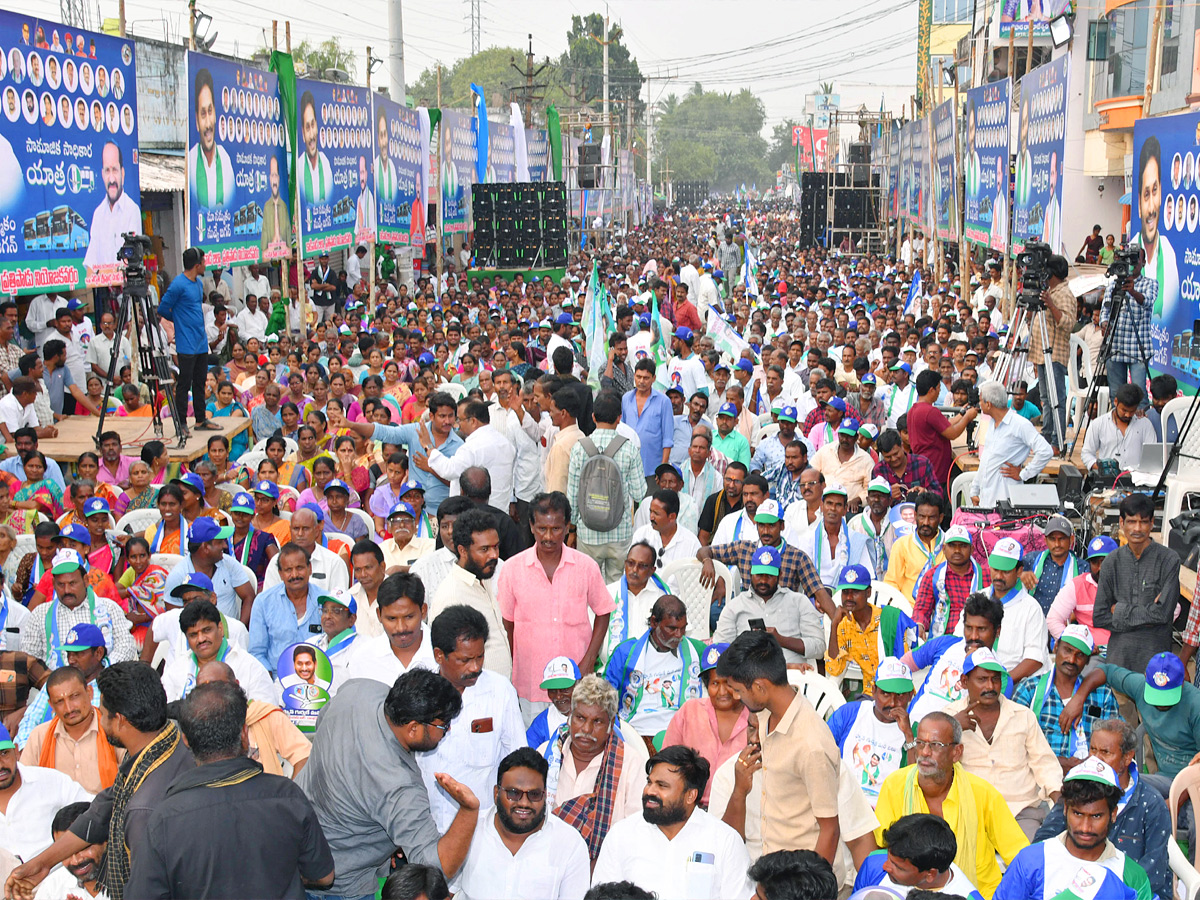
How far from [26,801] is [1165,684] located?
456 centimetres

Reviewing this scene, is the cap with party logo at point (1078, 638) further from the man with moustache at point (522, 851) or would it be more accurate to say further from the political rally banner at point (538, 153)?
the political rally banner at point (538, 153)

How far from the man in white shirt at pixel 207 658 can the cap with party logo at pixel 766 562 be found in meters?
2.23

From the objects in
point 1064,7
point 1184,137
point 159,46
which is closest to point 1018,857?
point 1184,137

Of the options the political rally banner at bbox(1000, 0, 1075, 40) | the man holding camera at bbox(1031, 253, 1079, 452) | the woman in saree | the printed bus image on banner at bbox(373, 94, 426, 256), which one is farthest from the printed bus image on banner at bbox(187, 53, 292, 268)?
the political rally banner at bbox(1000, 0, 1075, 40)

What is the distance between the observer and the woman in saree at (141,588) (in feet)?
21.9

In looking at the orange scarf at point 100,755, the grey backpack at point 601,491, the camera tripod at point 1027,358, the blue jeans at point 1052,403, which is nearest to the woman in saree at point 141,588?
the orange scarf at point 100,755

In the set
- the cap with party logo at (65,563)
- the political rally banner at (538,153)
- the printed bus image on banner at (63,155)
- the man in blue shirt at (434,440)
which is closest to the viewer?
the cap with party logo at (65,563)

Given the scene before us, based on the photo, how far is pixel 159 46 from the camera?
750 inches

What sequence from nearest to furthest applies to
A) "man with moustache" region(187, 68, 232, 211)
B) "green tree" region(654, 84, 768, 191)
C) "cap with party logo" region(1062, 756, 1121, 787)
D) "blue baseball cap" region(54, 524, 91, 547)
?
"cap with party logo" region(1062, 756, 1121, 787) < "blue baseball cap" region(54, 524, 91, 547) < "man with moustache" region(187, 68, 232, 211) < "green tree" region(654, 84, 768, 191)

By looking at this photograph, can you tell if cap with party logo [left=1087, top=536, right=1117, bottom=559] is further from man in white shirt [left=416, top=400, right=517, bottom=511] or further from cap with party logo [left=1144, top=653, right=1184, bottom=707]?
man in white shirt [left=416, top=400, right=517, bottom=511]

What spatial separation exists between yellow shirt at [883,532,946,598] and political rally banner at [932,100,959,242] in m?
15.5

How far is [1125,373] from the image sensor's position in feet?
33.6

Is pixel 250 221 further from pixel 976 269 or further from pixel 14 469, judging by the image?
pixel 976 269

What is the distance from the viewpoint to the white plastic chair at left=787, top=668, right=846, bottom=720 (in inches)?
219
